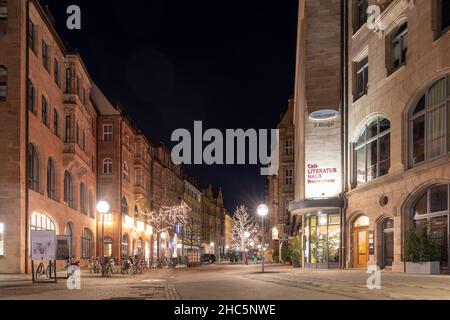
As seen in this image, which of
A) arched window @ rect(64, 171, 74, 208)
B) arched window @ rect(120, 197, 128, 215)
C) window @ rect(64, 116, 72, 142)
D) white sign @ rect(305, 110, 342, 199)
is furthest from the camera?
arched window @ rect(120, 197, 128, 215)

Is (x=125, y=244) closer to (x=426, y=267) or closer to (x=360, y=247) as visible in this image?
(x=360, y=247)

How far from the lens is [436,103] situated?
25953 millimetres

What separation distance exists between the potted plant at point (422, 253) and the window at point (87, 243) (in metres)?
30.9

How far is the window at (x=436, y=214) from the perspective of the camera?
83.7ft

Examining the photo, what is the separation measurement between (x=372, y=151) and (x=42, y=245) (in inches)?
759

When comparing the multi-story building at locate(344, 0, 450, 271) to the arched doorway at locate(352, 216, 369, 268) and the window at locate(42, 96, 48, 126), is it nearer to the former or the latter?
the arched doorway at locate(352, 216, 369, 268)

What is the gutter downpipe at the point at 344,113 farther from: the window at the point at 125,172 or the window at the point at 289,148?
the window at the point at 289,148

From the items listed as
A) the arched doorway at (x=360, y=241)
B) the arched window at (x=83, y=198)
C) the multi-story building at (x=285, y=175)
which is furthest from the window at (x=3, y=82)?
the multi-story building at (x=285, y=175)

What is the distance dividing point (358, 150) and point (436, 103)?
33.9ft

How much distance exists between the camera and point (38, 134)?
36.9m

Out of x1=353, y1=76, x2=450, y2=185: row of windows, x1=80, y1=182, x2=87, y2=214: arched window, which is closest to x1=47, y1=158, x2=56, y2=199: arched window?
x1=80, y1=182, x2=87, y2=214: arched window

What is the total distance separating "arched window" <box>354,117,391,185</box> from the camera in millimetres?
31656

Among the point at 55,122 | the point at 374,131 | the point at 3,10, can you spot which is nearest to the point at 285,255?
the point at 374,131

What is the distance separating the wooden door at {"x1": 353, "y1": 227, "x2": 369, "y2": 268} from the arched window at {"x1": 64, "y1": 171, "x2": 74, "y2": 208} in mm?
22437
